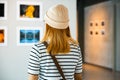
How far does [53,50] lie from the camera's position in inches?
71.9

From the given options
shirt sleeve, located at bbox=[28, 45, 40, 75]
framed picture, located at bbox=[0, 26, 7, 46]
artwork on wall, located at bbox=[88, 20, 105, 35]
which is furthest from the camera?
artwork on wall, located at bbox=[88, 20, 105, 35]

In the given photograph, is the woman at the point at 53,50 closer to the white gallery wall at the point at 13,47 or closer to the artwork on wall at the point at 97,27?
the white gallery wall at the point at 13,47

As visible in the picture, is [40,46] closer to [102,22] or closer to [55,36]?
[55,36]

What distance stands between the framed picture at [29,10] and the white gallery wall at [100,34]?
5650 mm

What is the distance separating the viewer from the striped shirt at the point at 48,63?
1.82 metres

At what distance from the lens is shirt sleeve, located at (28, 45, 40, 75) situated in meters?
1.81

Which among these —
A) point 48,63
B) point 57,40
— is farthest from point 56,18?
point 48,63

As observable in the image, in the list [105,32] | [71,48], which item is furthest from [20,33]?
[105,32]

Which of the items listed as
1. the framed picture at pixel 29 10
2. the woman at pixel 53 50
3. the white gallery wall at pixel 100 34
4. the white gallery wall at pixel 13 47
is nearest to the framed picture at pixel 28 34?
the white gallery wall at pixel 13 47

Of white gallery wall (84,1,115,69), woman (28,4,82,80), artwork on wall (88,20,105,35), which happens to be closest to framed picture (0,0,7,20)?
woman (28,4,82,80)

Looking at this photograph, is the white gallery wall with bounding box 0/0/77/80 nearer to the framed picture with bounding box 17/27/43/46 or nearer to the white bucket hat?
the framed picture with bounding box 17/27/43/46

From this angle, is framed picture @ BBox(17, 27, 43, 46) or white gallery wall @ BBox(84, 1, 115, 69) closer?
framed picture @ BBox(17, 27, 43, 46)

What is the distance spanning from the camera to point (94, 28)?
11.1 metres

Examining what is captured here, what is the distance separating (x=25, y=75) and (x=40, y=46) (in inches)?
109
